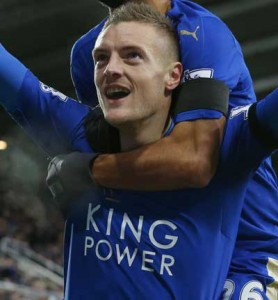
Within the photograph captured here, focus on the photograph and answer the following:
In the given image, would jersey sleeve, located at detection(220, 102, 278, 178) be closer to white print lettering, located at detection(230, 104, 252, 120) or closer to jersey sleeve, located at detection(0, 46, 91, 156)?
white print lettering, located at detection(230, 104, 252, 120)

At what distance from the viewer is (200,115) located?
6.06 ft

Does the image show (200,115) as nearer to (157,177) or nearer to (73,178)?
(157,177)

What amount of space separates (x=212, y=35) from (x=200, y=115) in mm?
265

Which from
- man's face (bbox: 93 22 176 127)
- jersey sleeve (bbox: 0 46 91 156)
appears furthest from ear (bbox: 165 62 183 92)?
jersey sleeve (bbox: 0 46 91 156)

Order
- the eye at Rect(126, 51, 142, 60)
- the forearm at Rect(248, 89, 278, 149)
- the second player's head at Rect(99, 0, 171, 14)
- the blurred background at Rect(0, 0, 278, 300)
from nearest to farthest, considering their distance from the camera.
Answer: the forearm at Rect(248, 89, 278, 149) → the eye at Rect(126, 51, 142, 60) → the second player's head at Rect(99, 0, 171, 14) → the blurred background at Rect(0, 0, 278, 300)

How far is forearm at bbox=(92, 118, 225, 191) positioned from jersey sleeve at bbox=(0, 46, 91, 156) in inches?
4.1

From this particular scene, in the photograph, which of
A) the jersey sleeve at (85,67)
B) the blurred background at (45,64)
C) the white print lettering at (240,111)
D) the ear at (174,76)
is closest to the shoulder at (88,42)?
the jersey sleeve at (85,67)

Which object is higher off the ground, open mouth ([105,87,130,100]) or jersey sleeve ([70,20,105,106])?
jersey sleeve ([70,20,105,106])

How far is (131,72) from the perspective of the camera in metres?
1.78

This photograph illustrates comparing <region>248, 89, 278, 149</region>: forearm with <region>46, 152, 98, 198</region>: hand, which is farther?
<region>46, 152, 98, 198</region>: hand

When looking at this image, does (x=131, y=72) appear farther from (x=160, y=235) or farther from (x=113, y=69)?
(x=160, y=235)

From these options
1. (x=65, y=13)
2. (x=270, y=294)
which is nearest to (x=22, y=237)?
(x=65, y=13)

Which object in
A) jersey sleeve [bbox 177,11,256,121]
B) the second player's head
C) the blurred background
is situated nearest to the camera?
jersey sleeve [bbox 177,11,256,121]

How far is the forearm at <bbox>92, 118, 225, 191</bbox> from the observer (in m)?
1.77
